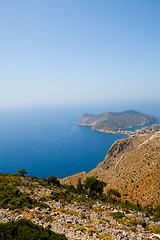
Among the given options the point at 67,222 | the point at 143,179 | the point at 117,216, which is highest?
the point at 67,222

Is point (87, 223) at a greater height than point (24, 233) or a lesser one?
lesser

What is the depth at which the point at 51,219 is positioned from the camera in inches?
628

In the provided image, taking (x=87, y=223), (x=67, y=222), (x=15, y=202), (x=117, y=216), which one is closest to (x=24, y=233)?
(x=67, y=222)

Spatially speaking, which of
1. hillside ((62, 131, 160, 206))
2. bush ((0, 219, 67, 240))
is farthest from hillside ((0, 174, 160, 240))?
hillside ((62, 131, 160, 206))

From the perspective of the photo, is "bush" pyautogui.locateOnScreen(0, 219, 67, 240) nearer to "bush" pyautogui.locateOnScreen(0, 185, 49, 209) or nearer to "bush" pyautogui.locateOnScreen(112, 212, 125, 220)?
"bush" pyautogui.locateOnScreen(0, 185, 49, 209)

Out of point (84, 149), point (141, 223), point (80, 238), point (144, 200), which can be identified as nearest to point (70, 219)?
point (80, 238)

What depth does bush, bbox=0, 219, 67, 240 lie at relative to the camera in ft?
37.9

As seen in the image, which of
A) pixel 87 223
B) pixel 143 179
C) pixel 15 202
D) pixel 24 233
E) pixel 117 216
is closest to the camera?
pixel 24 233

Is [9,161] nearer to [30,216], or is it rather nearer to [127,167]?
[127,167]

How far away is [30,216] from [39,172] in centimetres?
11861

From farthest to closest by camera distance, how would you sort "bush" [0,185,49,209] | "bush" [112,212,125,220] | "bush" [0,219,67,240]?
"bush" [112,212,125,220] < "bush" [0,185,49,209] < "bush" [0,219,67,240]

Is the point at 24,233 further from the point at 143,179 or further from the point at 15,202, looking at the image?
the point at 143,179

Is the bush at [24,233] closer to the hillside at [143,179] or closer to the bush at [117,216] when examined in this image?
the bush at [117,216]

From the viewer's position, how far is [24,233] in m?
11.9
